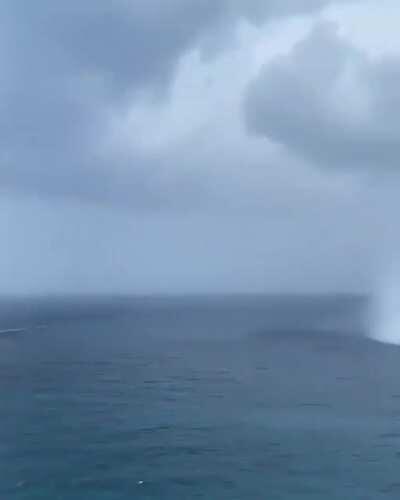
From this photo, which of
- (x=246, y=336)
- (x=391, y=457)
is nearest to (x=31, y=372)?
(x=391, y=457)

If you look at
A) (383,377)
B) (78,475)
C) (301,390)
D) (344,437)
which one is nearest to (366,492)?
(344,437)

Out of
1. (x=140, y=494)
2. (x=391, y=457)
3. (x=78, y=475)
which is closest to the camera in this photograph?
(x=140, y=494)

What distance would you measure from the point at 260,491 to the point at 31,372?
6959 cm

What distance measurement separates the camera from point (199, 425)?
75.4 metres

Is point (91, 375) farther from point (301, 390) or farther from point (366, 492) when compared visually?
point (366, 492)

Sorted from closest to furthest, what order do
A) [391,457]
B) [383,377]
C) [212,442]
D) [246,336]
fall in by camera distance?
1. [391,457]
2. [212,442]
3. [383,377]
4. [246,336]

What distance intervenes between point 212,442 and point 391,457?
711 inches

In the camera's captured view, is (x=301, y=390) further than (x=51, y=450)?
Yes

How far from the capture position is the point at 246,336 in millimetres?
183500

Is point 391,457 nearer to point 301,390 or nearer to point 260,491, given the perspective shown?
point 260,491

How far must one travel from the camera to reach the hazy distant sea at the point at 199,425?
55.7 metres

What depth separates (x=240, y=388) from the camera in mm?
100688

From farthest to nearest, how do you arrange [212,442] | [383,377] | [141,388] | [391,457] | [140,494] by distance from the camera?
[383,377], [141,388], [212,442], [391,457], [140,494]

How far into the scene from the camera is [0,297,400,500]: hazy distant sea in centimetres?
5566
